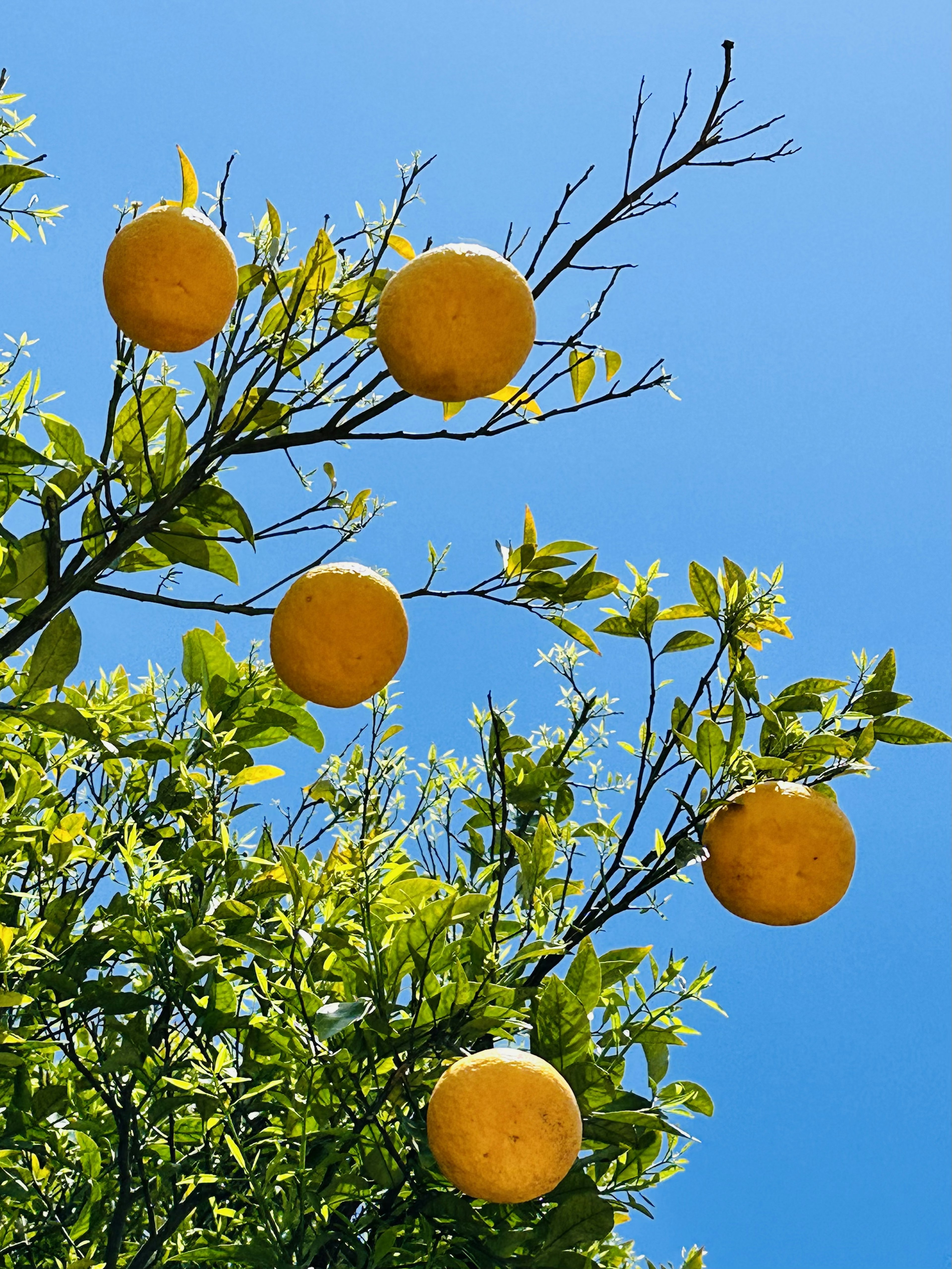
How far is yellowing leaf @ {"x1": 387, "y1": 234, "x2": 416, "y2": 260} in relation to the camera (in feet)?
5.88

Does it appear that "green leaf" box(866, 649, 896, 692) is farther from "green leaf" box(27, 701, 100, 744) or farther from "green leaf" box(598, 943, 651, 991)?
"green leaf" box(27, 701, 100, 744)

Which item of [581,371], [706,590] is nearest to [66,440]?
[581,371]

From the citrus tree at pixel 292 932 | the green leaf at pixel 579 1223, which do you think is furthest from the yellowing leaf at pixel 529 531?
the green leaf at pixel 579 1223

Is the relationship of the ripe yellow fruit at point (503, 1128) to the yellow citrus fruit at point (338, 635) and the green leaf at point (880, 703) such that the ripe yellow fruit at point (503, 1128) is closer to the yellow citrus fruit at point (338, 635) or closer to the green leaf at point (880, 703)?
the yellow citrus fruit at point (338, 635)

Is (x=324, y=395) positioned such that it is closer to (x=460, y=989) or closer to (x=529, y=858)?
(x=529, y=858)

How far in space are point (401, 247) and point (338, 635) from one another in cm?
64

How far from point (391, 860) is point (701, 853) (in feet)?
2.42

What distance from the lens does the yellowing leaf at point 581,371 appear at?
1851mm

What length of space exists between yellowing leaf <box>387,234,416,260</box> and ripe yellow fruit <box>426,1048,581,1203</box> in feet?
3.93

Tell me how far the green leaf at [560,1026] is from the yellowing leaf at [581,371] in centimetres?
94

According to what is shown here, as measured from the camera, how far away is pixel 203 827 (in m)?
1.86

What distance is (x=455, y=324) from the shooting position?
148 cm

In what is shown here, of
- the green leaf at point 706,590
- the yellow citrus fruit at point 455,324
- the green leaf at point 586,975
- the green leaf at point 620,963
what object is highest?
the green leaf at point 706,590

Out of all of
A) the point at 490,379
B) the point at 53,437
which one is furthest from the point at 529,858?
the point at 53,437
